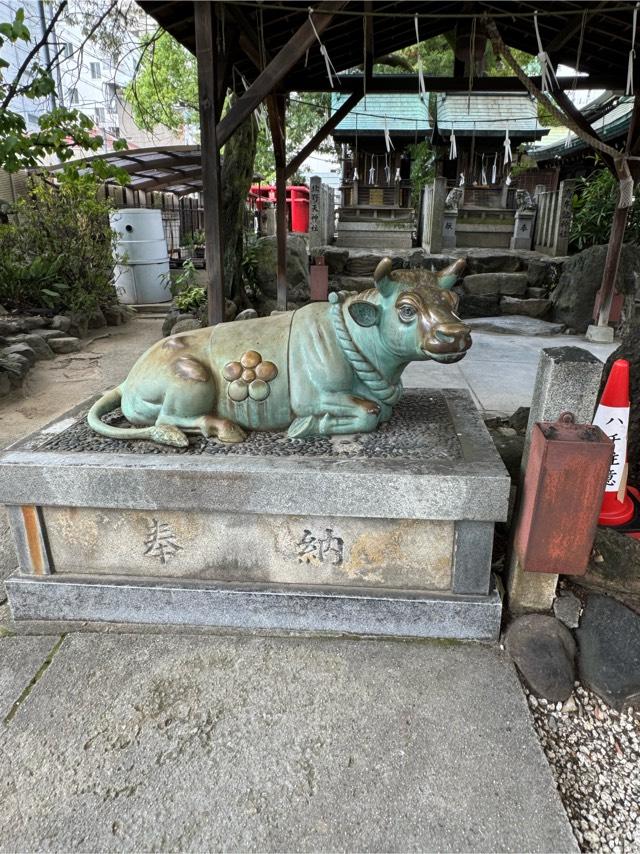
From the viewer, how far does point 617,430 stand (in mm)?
2367

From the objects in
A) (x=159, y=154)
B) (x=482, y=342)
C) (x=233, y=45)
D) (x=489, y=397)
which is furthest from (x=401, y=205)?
(x=489, y=397)

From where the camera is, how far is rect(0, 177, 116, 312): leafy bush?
8398 mm

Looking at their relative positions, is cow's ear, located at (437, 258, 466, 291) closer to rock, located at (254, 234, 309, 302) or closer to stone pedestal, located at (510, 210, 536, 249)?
rock, located at (254, 234, 309, 302)

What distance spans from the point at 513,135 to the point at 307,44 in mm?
12974

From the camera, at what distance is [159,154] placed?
44.1 ft

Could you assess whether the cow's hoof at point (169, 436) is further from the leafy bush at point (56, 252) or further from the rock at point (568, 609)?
the leafy bush at point (56, 252)

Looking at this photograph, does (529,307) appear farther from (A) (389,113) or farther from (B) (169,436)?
(A) (389,113)

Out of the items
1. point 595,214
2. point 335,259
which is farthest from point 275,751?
point 595,214

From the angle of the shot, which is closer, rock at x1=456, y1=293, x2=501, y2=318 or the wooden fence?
rock at x1=456, y1=293, x2=501, y2=318

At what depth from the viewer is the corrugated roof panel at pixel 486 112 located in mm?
14758

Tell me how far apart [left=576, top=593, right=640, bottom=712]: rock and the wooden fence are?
992cm

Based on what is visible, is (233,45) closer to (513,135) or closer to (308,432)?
(308,432)

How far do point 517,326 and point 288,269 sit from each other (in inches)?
148

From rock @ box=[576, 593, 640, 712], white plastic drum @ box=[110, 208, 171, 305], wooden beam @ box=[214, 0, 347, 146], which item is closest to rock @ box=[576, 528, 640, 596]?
rock @ box=[576, 593, 640, 712]
